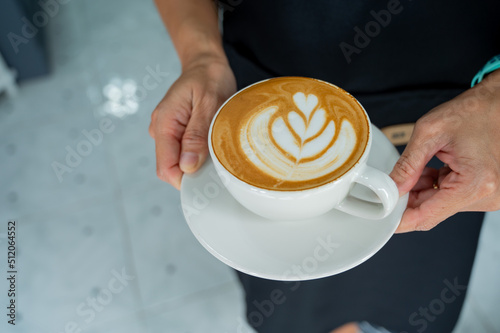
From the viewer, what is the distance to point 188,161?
26.4 inches

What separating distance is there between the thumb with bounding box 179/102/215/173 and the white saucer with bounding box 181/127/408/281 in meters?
0.03

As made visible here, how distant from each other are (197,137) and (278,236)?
0.75 feet

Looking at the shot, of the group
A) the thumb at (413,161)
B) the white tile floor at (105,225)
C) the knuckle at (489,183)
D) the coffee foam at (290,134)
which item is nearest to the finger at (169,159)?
the coffee foam at (290,134)

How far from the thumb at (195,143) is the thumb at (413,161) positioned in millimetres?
304

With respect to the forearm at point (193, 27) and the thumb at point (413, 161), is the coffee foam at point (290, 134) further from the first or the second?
the forearm at point (193, 27)

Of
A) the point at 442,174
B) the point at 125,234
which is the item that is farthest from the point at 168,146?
the point at 125,234

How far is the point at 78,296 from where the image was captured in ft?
4.75

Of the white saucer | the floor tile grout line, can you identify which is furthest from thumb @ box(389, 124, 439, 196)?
the floor tile grout line

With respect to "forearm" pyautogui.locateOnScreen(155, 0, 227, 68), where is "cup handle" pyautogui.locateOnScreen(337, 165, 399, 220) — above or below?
below

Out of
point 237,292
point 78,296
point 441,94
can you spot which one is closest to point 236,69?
point 441,94

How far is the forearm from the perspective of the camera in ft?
2.83

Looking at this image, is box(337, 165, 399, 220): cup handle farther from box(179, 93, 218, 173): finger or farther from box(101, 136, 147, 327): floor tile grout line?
box(101, 136, 147, 327): floor tile grout line

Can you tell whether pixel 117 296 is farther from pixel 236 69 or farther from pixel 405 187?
pixel 405 187

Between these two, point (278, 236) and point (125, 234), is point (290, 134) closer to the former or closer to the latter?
point (278, 236)
